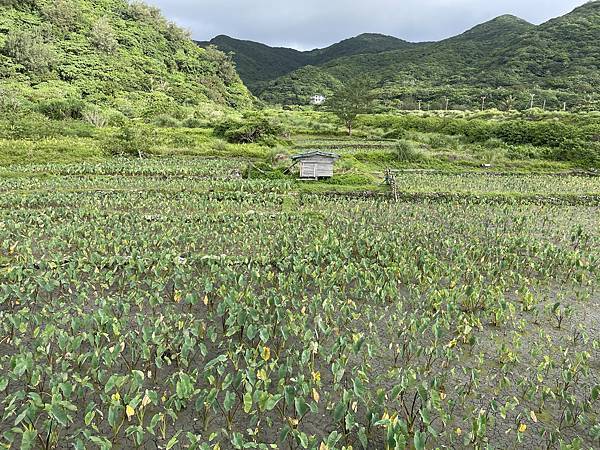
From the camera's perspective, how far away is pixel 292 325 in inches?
256

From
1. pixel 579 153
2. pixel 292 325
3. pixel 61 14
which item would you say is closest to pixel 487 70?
pixel 579 153

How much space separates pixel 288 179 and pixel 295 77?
312 feet

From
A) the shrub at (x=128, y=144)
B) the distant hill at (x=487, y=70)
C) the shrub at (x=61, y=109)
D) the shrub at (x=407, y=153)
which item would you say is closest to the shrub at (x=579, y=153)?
the shrub at (x=407, y=153)

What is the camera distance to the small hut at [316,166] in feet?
69.6

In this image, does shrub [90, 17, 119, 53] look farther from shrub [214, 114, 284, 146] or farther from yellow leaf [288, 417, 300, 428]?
yellow leaf [288, 417, 300, 428]

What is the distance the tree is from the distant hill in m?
29.9

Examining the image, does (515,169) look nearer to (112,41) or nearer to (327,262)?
(327,262)

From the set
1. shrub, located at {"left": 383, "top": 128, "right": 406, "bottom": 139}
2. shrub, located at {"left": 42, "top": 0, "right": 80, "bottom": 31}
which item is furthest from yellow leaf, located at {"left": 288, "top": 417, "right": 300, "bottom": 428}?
shrub, located at {"left": 42, "top": 0, "right": 80, "bottom": 31}

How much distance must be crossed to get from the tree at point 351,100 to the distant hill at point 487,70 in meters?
29.9

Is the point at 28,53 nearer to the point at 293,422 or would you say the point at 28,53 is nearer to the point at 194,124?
the point at 194,124

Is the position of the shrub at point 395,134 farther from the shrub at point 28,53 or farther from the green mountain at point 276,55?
the green mountain at point 276,55

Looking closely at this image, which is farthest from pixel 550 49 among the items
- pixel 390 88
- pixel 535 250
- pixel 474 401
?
pixel 474 401

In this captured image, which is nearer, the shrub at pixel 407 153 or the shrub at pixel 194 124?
the shrub at pixel 407 153

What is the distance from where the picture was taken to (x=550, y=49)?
88312 mm
